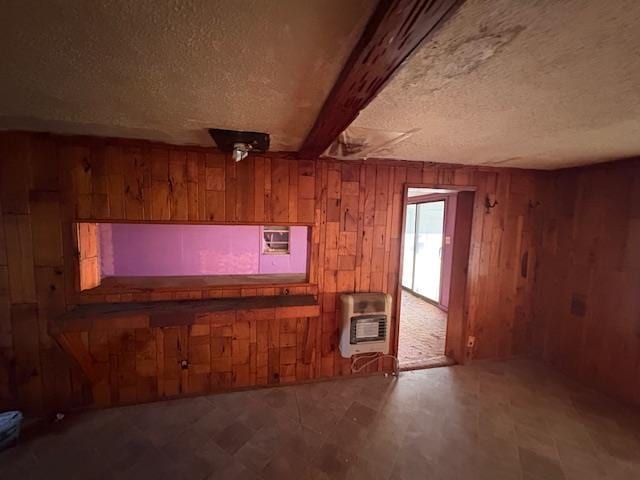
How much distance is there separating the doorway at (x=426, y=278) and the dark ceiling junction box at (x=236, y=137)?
6.83 ft

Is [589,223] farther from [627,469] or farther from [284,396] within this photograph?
[284,396]

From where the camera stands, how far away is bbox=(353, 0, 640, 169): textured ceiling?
769 millimetres

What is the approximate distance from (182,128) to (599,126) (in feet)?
8.42

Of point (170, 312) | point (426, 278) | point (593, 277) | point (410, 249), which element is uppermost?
point (593, 277)

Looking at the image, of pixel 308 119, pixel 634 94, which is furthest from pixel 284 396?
pixel 634 94

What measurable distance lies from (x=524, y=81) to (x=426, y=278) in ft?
16.6

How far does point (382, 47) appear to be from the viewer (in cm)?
84

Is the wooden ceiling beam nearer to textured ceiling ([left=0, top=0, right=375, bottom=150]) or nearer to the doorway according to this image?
textured ceiling ([left=0, top=0, right=375, bottom=150])

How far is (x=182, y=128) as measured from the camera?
1796 mm

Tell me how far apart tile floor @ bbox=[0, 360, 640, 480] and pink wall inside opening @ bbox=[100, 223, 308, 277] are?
2.36m

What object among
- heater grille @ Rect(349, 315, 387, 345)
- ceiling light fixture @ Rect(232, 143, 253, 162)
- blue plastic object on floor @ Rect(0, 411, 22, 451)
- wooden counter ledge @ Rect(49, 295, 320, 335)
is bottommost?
blue plastic object on floor @ Rect(0, 411, 22, 451)

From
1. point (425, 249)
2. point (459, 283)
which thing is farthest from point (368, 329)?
point (425, 249)

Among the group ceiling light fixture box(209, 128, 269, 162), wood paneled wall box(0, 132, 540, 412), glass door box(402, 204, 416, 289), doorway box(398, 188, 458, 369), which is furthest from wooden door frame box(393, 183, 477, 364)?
glass door box(402, 204, 416, 289)

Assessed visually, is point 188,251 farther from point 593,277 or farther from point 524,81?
point 593,277
